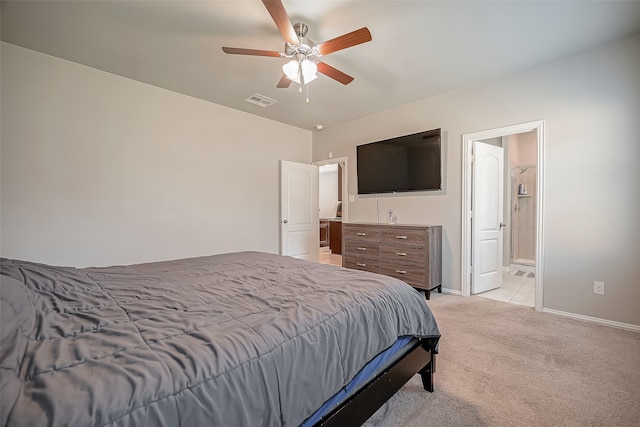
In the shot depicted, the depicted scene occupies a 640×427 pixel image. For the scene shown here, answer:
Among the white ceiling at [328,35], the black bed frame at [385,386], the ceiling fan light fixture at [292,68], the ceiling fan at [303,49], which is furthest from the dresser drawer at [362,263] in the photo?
the ceiling fan light fixture at [292,68]

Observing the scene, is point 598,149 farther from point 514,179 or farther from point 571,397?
point 514,179

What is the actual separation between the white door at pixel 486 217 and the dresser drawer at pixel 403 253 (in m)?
0.74

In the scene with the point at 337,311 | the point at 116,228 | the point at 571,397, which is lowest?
the point at 571,397

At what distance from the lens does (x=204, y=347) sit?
87cm

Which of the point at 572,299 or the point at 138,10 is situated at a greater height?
the point at 138,10

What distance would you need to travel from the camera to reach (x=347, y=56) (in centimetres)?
271

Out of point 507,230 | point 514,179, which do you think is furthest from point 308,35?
point 514,179

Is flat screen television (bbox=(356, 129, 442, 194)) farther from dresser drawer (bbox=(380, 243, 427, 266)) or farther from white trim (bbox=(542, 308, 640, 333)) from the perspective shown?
white trim (bbox=(542, 308, 640, 333))

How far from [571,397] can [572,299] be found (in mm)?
1591

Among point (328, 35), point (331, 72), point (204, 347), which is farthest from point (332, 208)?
point (204, 347)

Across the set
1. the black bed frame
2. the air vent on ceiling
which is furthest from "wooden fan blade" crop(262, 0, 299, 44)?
the black bed frame

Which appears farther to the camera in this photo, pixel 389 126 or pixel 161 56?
pixel 389 126

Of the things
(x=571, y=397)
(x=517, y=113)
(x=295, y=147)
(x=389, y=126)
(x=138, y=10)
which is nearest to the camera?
(x=571, y=397)

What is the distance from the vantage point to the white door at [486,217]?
3512 mm
